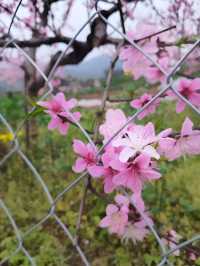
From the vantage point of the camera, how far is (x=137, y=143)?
26.5 inches

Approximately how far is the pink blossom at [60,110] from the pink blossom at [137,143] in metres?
0.18

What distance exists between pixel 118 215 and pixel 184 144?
24 centimetres

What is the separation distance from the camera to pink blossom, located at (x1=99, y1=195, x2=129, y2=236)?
3.03 feet

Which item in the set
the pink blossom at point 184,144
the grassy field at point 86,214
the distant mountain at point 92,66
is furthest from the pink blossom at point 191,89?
the distant mountain at point 92,66

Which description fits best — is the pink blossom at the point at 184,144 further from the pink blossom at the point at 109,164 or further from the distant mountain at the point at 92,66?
the distant mountain at the point at 92,66

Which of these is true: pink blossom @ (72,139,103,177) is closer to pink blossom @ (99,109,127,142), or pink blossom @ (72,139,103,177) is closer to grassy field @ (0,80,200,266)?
pink blossom @ (99,109,127,142)

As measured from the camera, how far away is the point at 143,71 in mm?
1031

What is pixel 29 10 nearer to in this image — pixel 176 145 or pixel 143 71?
pixel 143 71

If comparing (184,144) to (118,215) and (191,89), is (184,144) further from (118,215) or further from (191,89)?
(118,215)

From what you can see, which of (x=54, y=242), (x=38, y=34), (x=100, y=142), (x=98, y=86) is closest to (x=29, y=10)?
(x=38, y=34)

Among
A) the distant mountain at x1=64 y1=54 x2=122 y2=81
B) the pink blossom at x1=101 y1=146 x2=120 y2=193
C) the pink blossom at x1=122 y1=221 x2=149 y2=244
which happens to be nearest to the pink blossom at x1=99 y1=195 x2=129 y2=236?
the pink blossom at x1=122 y1=221 x2=149 y2=244

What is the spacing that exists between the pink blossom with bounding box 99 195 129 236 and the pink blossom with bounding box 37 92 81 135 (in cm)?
17

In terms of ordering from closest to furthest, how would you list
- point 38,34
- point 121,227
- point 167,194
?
point 121,227 < point 167,194 < point 38,34

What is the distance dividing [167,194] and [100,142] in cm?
156
